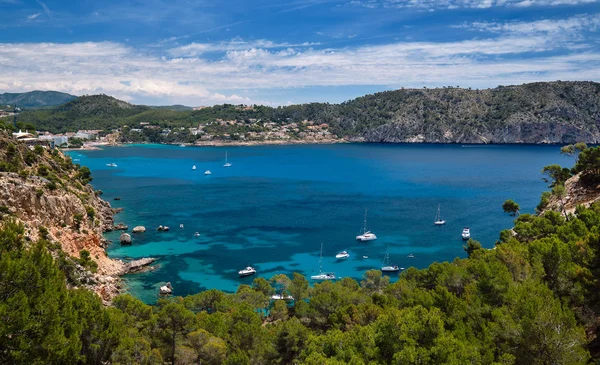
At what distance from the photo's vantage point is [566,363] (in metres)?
13.7

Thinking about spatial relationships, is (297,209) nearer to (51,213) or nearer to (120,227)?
(120,227)

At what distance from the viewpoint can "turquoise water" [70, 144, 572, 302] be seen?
155 feet

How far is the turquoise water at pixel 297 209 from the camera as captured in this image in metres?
47.3

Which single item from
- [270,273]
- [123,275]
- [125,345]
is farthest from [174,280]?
[125,345]

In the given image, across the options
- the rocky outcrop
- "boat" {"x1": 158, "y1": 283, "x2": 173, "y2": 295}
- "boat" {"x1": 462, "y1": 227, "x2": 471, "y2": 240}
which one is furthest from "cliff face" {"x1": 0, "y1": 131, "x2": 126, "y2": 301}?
the rocky outcrop

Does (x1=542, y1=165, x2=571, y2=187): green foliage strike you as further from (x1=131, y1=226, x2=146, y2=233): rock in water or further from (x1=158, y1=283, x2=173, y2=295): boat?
(x1=131, y1=226, x2=146, y2=233): rock in water

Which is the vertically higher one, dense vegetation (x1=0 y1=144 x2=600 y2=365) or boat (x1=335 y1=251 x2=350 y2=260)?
dense vegetation (x1=0 y1=144 x2=600 y2=365)

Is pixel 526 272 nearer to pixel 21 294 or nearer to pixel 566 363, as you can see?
pixel 566 363

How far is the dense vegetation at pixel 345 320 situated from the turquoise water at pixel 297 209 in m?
16.4

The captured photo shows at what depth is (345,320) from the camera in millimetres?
22828

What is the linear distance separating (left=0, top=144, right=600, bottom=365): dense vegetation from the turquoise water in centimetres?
1644

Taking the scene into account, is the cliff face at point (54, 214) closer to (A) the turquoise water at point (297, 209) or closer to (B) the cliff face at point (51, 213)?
(B) the cliff face at point (51, 213)

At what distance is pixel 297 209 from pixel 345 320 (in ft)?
161

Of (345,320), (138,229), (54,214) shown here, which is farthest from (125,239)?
(345,320)
